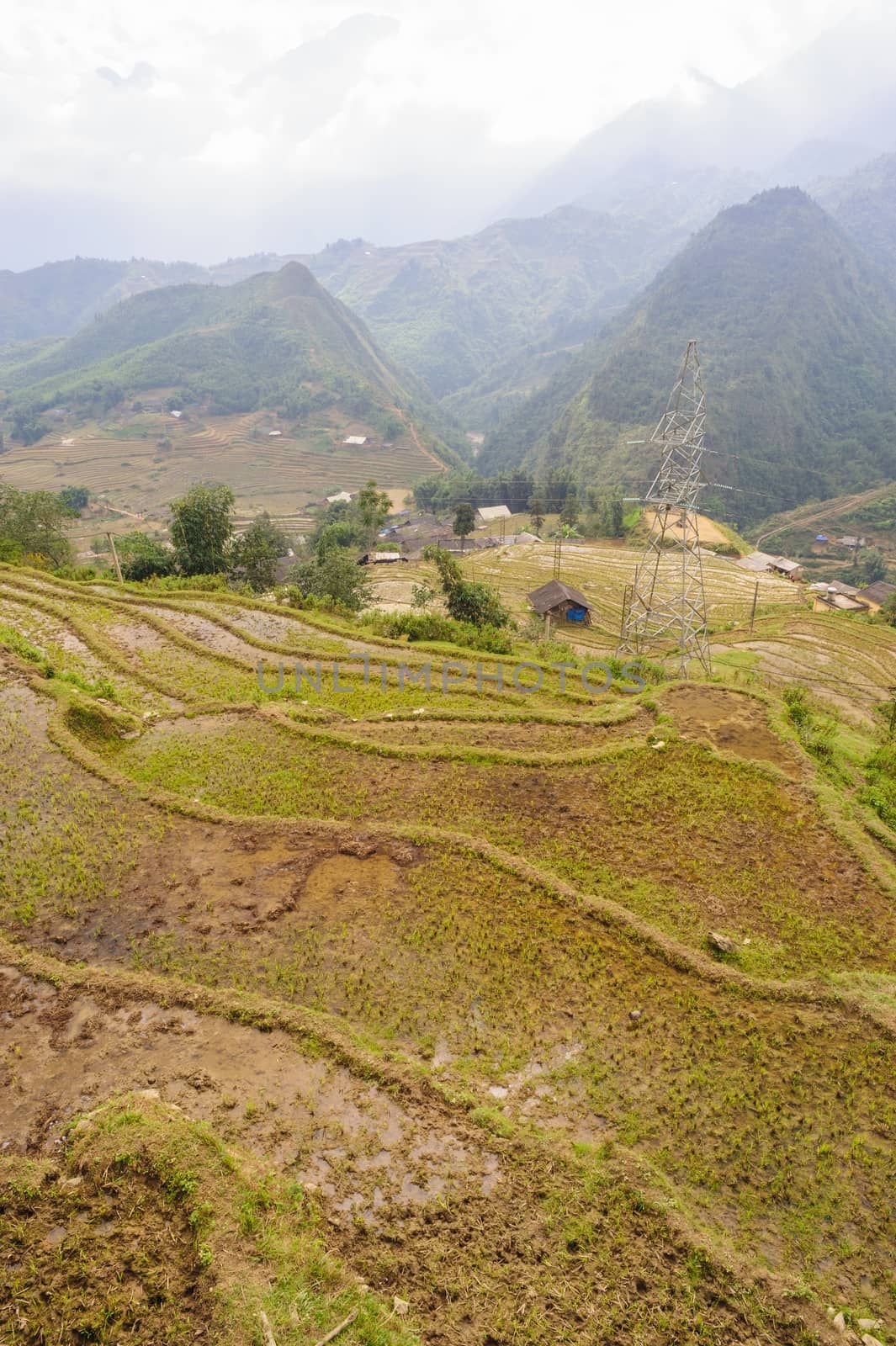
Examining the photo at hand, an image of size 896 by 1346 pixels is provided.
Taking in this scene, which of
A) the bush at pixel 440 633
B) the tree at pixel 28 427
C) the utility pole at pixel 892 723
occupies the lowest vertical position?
the utility pole at pixel 892 723

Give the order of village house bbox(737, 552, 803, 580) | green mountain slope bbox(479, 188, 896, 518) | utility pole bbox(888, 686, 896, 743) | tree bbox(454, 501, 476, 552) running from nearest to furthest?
utility pole bbox(888, 686, 896, 743) < village house bbox(737, 552, 803, 580) < tree bbox(454, 501, 476, 552) < green mountain slope bbox(479, 188, 896, 518)

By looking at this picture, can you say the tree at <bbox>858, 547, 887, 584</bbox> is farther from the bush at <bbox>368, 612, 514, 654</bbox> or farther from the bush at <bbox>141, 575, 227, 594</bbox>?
the bush at <bbox>141, 575, 227, 594</bbox>

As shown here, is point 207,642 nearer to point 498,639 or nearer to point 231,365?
point 498,639

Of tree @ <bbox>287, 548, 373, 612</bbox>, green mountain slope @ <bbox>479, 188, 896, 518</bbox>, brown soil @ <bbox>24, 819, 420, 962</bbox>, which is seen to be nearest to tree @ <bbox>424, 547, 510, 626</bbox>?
tree @ <bbox>287, 548, 373, 612</bbox>

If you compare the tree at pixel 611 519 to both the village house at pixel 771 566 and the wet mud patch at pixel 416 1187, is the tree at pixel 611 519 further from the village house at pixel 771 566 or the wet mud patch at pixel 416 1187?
the wet mud patch at pixel 416 1187

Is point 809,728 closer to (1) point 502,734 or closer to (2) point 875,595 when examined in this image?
(1) point 502,734

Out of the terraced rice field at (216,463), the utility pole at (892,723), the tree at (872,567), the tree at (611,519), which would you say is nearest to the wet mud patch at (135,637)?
the utility pole at (892,723)

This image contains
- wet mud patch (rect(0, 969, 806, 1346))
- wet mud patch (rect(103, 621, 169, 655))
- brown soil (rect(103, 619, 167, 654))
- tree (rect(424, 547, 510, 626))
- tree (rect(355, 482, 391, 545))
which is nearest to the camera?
wet mud patch (rect(0, 969, 806, 1346))
